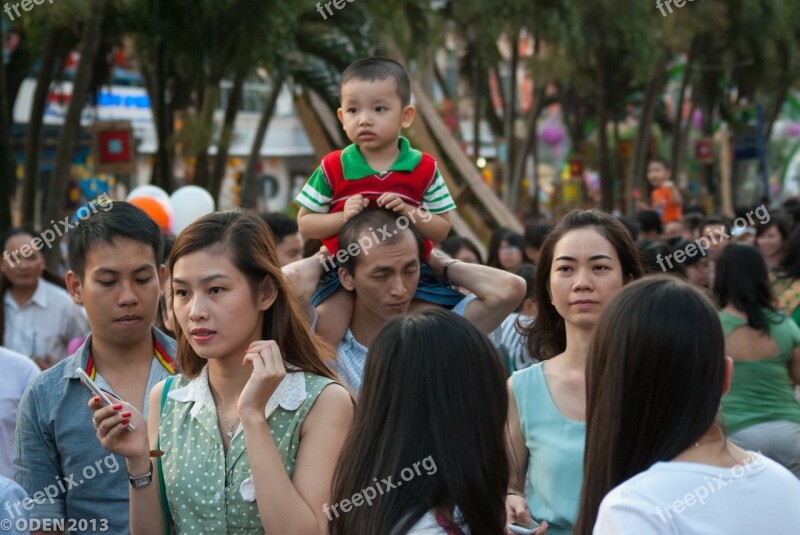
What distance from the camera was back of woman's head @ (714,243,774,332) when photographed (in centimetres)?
684

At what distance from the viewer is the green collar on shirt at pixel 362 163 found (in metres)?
4.90

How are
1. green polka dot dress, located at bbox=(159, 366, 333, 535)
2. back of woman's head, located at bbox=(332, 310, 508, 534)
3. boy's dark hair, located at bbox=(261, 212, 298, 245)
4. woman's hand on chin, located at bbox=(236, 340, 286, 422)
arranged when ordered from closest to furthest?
back of woman's head, located at bbox=(332, 310, 508, 534)
woman's hand on chin, located at bbox=(236, 340, 286, 422)
green polka dot dress, located at bbox=(159, 366, 333, 535)
boy's dark hair, located at bbox=(261, 212, 298, 245)

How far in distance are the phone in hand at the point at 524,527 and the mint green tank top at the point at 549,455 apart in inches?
3.2

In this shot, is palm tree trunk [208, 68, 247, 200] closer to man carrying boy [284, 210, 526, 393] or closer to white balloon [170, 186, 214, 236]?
white balloon [170, 186, 214, 236]

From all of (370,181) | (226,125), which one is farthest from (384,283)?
(226,125)

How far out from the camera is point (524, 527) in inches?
137

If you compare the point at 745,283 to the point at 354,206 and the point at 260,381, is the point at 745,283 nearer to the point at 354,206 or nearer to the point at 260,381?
the point at 354,206

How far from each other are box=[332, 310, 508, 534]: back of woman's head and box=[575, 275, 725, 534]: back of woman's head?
35 centimetres

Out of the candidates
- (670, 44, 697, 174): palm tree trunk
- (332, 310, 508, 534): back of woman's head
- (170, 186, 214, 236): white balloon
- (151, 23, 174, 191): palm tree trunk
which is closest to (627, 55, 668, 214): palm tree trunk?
(670, 44, 697, 174): palm tree trunk

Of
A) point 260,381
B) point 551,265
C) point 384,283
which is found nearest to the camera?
point 260,381

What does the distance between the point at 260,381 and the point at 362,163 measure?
1.90 metres

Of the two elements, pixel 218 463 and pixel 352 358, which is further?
pixel 352 358

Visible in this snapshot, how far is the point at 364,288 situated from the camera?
4527 millimetres

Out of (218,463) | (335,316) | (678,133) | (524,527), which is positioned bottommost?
(524,527)
